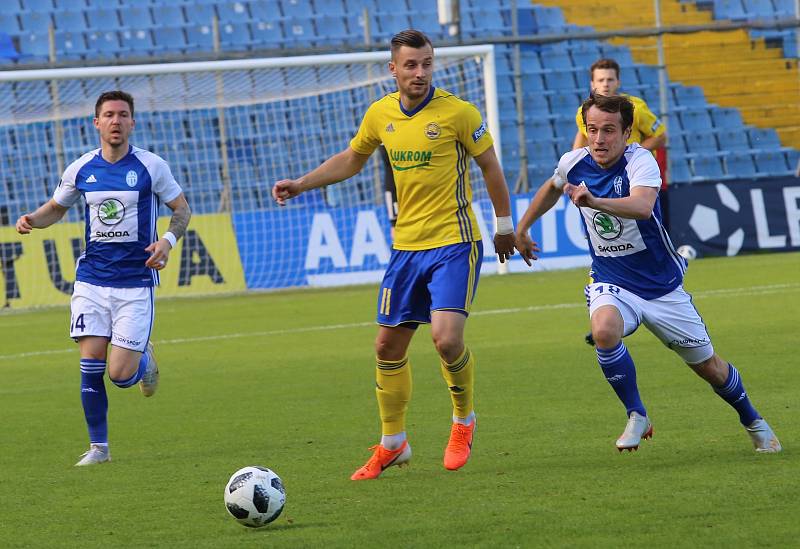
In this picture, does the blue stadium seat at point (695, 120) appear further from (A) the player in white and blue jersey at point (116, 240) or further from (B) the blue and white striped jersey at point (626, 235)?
(B) the blue and white striped jersey at point (626, 235)

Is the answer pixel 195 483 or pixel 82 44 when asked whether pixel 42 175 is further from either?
pixel 195 483

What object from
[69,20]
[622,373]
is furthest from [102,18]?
[622,373]

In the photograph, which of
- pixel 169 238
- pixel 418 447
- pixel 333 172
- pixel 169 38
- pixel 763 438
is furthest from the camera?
pixel 169 38

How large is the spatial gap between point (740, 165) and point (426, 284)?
17955mm

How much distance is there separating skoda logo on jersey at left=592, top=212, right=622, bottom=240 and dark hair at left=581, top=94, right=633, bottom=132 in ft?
1.36

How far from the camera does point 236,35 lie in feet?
78.0

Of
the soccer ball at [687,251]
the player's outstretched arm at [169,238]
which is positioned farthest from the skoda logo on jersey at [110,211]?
the soccer ball at [687,251]

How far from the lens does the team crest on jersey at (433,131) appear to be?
647cm

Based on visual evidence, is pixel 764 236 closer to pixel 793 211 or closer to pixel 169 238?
pixel 793 211

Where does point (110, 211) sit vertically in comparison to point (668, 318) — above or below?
above

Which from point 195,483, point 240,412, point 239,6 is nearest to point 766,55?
point 239,6

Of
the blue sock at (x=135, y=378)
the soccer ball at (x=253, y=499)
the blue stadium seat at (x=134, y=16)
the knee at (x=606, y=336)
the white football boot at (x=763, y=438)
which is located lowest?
the white football boot at (x=763, y=438)

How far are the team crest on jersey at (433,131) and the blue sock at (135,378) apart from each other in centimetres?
234

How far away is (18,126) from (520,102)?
24.0 ft
